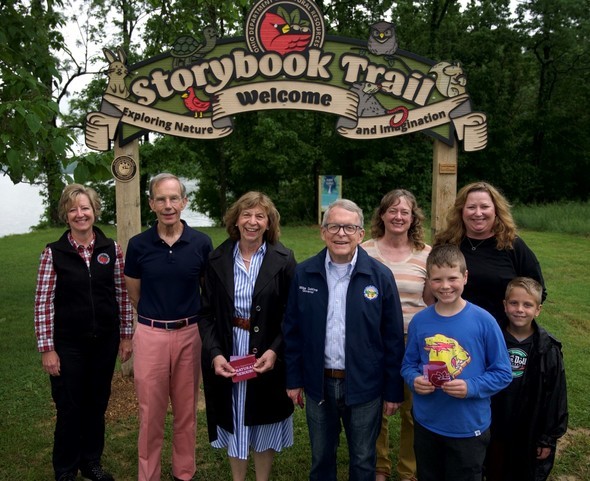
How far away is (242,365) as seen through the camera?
286 cm

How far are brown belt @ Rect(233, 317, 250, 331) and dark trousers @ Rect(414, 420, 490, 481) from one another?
1.01m

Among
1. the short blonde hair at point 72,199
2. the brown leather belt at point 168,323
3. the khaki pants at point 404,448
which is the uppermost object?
the short blonde hair at point 72,199

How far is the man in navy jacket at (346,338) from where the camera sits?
2682 mm

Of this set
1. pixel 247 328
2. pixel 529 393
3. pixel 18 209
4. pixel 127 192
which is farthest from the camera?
pixel 18 209

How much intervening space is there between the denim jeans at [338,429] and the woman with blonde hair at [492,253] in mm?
818

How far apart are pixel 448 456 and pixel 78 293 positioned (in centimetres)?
223

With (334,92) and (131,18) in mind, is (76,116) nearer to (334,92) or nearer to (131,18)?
(131,18)

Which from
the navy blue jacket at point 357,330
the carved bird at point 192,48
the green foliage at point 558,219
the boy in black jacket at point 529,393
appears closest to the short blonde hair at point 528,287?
→ the boy in black jacket at point 529,393

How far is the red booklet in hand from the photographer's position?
286cm

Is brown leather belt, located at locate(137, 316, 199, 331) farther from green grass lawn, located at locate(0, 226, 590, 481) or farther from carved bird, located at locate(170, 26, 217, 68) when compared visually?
carved bird, located at locate(170, 26, 217, 68)

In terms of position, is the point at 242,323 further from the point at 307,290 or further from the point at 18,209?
the point at 18,209

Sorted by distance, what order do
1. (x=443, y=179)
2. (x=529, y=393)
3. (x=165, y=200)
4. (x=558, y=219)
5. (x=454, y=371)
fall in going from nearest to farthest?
(x=454, y=371) < (x=529, y=393) < (x=165, y=200) < (x=443, y=179) < (x=558, y=219)

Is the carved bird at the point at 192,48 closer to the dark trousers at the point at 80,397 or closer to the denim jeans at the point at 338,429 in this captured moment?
the dark trousers at the point at 80,397

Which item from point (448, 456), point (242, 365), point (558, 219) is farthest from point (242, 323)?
point (558, 219)
